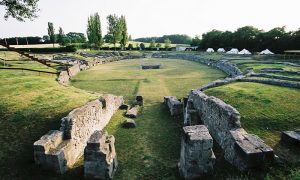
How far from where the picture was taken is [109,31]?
81.4m

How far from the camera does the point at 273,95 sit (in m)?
14.7

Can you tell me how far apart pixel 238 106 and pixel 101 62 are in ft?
139

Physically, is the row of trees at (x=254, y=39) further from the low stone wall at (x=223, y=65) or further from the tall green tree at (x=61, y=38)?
the tall green tree at (x=61, y=38)

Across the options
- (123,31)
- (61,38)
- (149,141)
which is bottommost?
(149,141)

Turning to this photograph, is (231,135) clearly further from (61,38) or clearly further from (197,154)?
(61,38)

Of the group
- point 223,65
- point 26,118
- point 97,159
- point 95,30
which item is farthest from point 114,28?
point 97,159

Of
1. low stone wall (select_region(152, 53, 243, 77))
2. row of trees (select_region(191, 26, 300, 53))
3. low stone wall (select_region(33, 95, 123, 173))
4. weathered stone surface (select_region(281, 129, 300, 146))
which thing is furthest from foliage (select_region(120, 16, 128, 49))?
weathered stone surface (select_region(281, 129, 300, 146))

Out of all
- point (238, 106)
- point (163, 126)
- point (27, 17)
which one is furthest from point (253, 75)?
point (27, 17)

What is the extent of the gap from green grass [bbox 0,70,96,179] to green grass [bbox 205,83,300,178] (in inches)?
330

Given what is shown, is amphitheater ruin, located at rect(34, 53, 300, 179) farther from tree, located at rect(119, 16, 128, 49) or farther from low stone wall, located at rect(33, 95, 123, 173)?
tree, located at rect(119, 16, 128, 49)

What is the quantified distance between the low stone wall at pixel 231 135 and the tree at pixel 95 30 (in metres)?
65.1

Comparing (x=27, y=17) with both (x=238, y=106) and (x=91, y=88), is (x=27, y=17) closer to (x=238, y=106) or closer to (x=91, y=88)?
(x=91, y=88)

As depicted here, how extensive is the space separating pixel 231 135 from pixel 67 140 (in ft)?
21.5

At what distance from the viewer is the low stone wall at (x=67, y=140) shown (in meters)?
8.89
